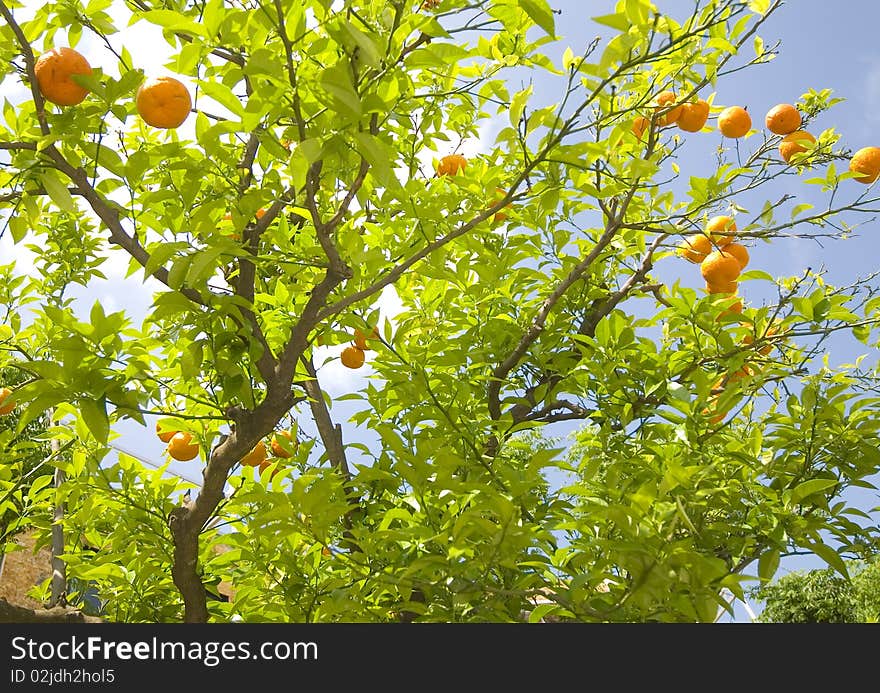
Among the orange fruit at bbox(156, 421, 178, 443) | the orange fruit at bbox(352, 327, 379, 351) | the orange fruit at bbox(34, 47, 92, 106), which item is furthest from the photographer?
the orange fruit at bbox(156, 421, 178, 443)

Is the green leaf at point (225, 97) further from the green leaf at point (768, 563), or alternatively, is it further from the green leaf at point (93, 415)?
the green leaf at point (768, 563)

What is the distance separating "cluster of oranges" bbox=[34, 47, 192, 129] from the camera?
4.45 ft

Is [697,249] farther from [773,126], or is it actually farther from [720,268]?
[773,126]

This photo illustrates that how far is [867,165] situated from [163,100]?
176 cm

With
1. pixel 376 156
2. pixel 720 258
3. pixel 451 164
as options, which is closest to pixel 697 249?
pixel 720 258

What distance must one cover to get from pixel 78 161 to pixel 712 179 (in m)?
1.45

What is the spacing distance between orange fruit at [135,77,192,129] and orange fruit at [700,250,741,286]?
1.31 meters

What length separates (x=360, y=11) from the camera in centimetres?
124

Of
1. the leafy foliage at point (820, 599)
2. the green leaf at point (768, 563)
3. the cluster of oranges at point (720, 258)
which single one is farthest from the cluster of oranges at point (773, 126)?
the leafy foliage at point (820, 599)

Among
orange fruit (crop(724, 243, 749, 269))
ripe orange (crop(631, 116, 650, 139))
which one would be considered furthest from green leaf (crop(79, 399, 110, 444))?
orange fruit (crop(724, 243, 749, 269))

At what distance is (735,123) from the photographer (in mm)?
2082

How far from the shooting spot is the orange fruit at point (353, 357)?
7.39 feet

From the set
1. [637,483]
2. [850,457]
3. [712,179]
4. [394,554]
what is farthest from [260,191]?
[850,457]

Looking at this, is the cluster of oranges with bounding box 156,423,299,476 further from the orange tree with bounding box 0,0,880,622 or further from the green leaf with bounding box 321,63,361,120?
the green leaf with bounding box 321,63,361,120
